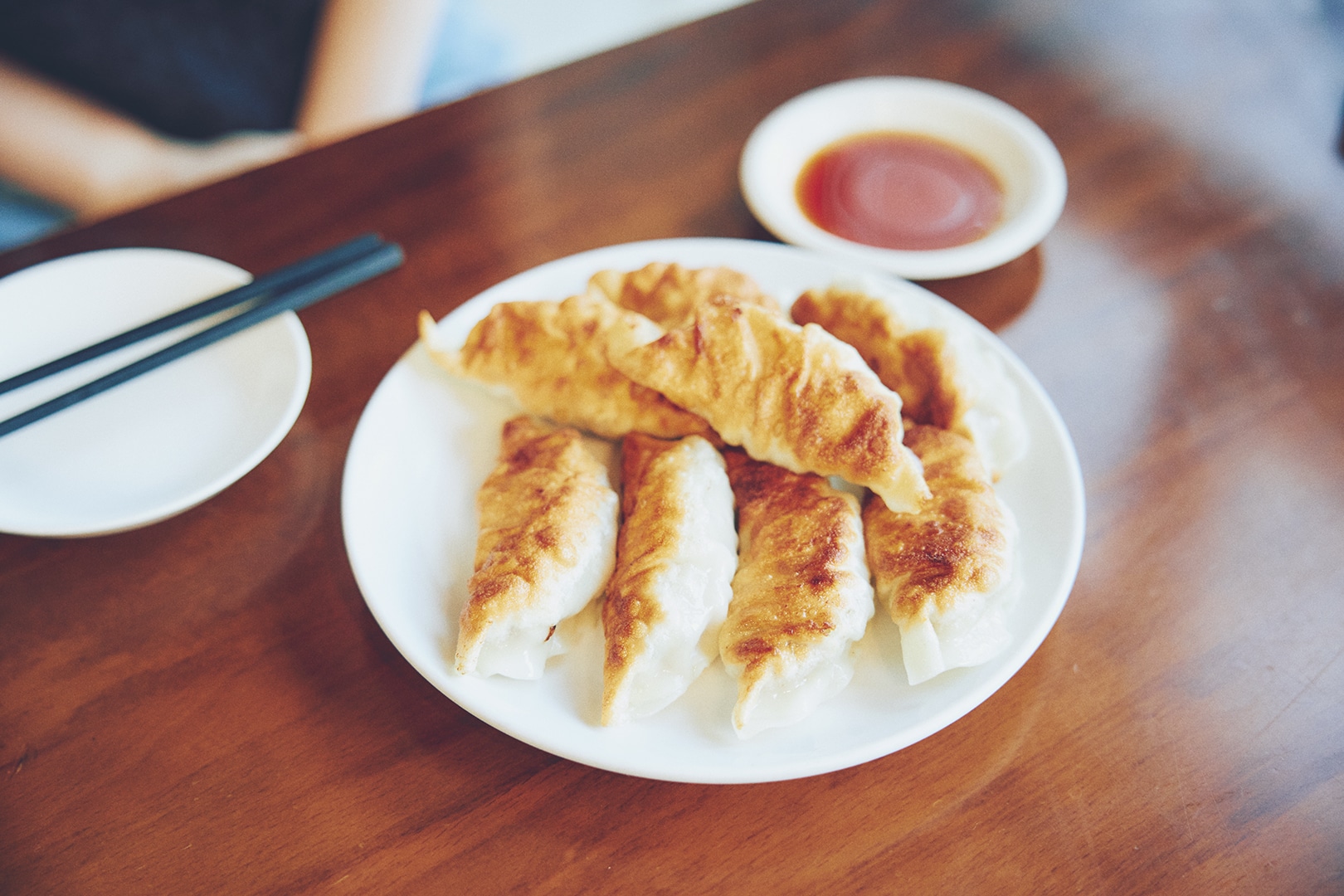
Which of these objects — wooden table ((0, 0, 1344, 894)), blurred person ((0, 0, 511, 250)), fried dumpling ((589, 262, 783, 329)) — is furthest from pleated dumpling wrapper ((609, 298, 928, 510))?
blurred person ((0, 0, 511, 250))

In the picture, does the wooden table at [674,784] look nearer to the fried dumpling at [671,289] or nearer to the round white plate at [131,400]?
the round white plate at [131,400]

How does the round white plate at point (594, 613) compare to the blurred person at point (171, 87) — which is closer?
the round white plate at point (594, 613)

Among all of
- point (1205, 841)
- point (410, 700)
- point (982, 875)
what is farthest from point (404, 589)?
point (1205, 841)

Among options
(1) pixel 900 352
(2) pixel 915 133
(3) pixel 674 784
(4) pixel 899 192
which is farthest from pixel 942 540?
(2) pixel 915 133

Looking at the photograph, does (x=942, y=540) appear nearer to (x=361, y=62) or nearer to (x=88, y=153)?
(x=361, y=62)

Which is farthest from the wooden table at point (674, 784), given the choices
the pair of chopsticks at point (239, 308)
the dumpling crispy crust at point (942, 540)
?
the dumpling crispy crust at point (942, 540)

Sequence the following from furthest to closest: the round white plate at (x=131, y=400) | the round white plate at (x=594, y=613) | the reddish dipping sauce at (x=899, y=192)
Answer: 1. the reddish dipping sauce at (x=899, y=192)
2. the round white plate at (x=131, y=400)
3. the round white plate at (x=594, y=613)

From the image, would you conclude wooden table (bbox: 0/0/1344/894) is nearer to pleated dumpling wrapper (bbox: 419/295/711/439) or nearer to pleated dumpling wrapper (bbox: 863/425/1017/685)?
pleated dumpling wrapper (bbox: 863/425/1017/685)
